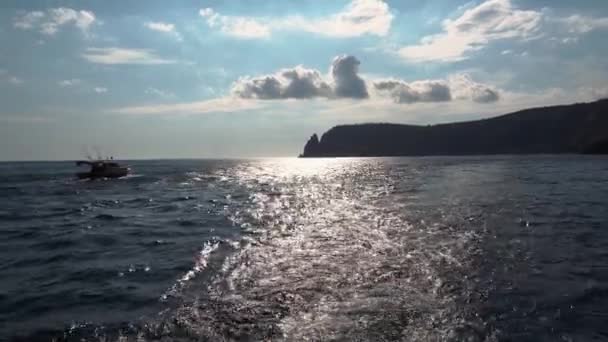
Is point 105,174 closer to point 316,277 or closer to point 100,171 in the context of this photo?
point 100,171

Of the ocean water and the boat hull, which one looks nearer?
the ocean water

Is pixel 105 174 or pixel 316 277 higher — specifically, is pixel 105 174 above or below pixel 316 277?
above

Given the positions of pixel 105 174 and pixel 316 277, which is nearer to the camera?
pixel 316 277

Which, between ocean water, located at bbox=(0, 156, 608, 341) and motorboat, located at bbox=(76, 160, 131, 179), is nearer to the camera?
ocean water, located at bbox=(0, 156, 608, 341)

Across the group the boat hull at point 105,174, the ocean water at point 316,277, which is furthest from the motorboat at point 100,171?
the ocean water at point 316,277

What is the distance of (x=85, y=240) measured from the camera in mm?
22641

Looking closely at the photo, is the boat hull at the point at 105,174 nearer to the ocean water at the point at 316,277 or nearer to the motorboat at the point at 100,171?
the motorboat at the point at 100,171

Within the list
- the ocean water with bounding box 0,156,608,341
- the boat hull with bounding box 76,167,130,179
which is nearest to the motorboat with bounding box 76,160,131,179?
the boat hull with bounding box 76,167,130,179

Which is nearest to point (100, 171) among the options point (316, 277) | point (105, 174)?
point (105, 174)

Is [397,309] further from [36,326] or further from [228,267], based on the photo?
[36,326]

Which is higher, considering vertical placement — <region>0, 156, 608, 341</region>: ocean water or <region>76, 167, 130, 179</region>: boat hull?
<region>76, 167, 130, 179</region>: boat hull

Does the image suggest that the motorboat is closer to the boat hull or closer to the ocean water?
the boat hull

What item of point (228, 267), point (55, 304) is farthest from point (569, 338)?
point (55, 304)

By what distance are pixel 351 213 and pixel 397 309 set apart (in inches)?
774
